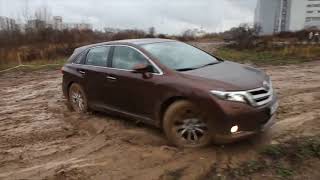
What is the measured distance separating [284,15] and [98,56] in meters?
77.4

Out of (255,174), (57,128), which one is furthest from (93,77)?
(255,174)

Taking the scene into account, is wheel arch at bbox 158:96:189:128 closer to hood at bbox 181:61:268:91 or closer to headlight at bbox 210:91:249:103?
hood at bbox 181:61:268:91

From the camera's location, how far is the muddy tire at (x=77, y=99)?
8.08 m

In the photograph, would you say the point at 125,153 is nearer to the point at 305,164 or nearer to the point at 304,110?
the point at 305,164

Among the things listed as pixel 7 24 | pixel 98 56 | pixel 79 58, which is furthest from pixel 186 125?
pixel 7 24

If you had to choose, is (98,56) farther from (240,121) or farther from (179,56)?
(240,121)

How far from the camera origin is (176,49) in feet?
22.6

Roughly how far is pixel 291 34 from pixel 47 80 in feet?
97.6

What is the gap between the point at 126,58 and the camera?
6957 millimetres

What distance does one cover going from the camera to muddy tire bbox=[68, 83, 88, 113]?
8078 millimetres

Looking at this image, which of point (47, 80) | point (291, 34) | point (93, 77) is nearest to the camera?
point (93, 77)

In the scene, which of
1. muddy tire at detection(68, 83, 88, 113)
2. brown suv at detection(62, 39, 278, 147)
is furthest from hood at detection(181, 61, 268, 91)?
muddy tire at detection(68, 83, 88, 113)

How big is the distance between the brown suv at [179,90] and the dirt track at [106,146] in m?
0.30

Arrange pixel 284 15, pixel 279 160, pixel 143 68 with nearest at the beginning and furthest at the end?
pixel 279 160
pixel 143 68
pixel 284 15
